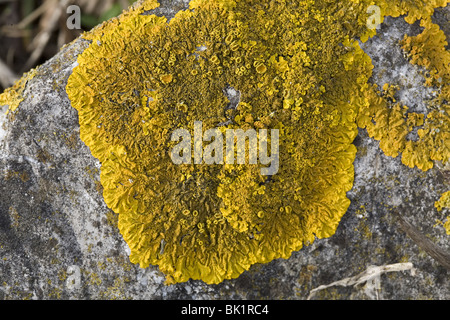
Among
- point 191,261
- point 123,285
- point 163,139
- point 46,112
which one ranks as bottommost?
point 123,285

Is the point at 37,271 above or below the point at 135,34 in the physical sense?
below

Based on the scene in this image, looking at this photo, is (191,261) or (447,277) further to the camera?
(447,277)

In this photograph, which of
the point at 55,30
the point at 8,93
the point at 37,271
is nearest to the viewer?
the point at 37,271

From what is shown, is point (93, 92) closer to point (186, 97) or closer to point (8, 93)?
point (186, 97)

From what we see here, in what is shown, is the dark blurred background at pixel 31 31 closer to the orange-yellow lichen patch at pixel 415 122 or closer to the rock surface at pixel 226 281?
the rock surface at pixel 226 281

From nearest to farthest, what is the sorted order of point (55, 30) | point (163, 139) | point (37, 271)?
point (163, 139) → point (37, 271) → point (55, 30)

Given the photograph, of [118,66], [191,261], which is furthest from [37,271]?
[118,66]

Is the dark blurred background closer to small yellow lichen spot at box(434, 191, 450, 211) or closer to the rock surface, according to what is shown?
the rock surface

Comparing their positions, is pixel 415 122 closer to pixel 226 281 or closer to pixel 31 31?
pixel 226 281

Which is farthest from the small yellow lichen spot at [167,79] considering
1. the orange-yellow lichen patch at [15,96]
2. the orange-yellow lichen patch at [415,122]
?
the orange-yellow lichen patch at [415,122]
